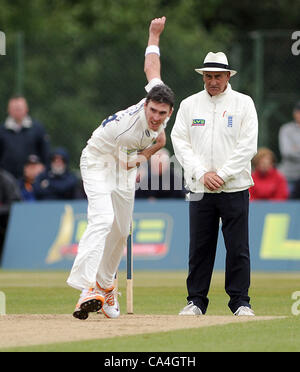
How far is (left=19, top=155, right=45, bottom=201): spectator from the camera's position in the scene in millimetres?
19922

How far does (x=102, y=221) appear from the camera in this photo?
10211 millimetres

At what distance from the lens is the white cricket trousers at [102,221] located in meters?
10.1

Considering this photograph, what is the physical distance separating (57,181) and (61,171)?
0.21 meters

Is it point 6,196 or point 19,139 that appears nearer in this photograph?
point 6,196

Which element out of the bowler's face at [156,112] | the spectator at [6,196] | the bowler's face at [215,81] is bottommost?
the spectator at [6,196]

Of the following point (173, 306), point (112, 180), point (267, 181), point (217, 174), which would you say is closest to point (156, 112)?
point (112, 180)

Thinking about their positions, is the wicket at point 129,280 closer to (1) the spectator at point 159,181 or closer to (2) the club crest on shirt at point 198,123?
(2) the club crest on shirt at point 198,123

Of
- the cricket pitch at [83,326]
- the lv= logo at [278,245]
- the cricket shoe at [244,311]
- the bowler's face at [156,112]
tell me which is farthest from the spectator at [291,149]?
the cricket pitch at [83,326]

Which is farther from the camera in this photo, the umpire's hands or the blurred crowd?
the blurred crowd

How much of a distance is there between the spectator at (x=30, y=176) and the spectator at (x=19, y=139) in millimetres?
218

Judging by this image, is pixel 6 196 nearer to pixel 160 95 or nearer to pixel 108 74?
pixel 108 74

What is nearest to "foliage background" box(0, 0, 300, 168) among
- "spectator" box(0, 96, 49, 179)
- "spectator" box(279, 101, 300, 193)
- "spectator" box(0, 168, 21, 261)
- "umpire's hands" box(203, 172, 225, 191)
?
"spectator" box(279, 101, 300, 193)

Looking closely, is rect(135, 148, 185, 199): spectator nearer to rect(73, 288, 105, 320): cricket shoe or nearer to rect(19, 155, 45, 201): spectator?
rect(19, 155, 45, 201): spectator

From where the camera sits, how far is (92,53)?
2117 centimetres
